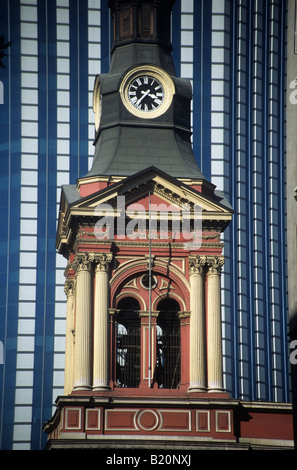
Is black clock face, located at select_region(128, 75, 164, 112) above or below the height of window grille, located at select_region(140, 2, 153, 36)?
below

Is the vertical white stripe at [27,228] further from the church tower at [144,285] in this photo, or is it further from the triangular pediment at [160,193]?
the triangular pediment at [160,193]

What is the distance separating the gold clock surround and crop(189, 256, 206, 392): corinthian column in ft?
26.6

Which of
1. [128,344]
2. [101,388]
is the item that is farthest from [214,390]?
[101,388]

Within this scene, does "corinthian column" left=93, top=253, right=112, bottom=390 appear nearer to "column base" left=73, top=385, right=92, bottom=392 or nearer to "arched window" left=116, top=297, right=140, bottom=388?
"column base" left=73, top=385, right=92, bottom=392

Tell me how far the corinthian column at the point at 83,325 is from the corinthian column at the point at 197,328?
15.2 feet

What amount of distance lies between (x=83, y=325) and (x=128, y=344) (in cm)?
252

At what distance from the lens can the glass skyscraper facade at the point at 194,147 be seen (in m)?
138

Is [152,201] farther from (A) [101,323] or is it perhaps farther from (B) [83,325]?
(B) [83,325]

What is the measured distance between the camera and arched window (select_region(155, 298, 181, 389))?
6475cm

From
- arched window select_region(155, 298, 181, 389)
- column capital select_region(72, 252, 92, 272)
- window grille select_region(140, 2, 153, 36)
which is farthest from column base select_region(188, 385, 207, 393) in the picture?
window grille select_region(140, 2, 153, 36)

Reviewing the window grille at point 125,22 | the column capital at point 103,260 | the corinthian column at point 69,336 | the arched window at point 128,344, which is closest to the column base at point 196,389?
the arched window at point 128,344

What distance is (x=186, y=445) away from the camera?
61.8 metres
